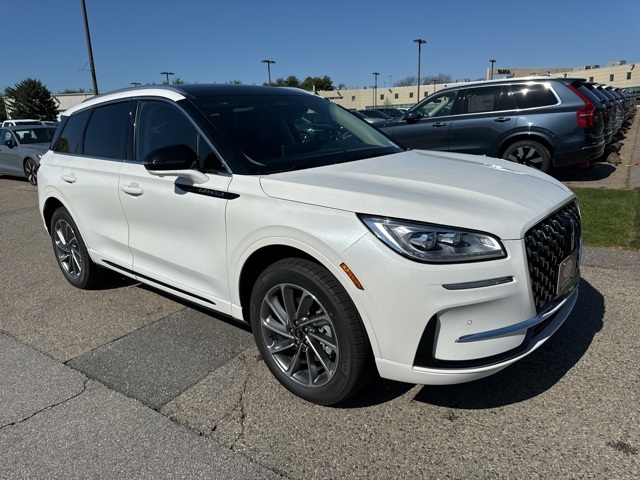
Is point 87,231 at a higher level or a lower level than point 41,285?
higher

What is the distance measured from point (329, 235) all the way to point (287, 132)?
127 centimetres

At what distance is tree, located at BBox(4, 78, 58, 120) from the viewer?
55.3 metres

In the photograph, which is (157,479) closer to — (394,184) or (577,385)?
(394,184)

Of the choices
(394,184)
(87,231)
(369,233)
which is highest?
(394,184)

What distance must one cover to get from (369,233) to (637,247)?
14.3 feet

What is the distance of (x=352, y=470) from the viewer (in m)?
2.27

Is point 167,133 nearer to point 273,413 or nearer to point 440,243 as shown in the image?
point 273,413

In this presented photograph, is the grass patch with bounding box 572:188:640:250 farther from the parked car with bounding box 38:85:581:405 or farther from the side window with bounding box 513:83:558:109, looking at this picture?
the parked car with bounding box 38:85:581:405

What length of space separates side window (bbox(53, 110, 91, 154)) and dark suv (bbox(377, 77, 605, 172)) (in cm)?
607

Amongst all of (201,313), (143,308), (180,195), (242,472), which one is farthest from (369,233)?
(143,308)

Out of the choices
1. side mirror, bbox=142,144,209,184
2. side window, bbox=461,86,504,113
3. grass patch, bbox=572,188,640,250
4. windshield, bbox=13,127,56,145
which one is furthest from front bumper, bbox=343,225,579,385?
windshield, bbox=13,127,56,145

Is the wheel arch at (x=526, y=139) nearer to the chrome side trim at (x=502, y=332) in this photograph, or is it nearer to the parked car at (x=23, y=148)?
the chrome side trim at (x=502, y=332)

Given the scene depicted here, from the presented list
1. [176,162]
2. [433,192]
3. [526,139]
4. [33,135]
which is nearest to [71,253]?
[176,162]

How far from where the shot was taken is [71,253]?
15.8ft
